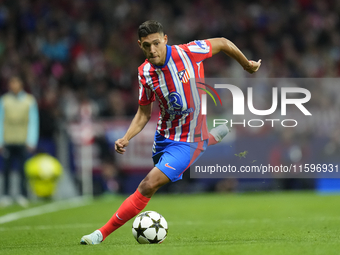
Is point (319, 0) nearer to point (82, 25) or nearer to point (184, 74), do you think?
point (82, 25)

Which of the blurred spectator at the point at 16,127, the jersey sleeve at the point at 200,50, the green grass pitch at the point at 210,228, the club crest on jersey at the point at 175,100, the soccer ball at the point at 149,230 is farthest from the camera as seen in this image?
the blurred spectator at the point at 16,127

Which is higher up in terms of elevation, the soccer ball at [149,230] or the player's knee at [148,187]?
the player's knee at [148,187]

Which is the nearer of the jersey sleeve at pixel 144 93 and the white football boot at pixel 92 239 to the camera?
the white football boot at pixel 92 239

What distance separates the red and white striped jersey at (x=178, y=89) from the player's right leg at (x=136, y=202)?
45 cm

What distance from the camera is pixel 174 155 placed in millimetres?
5285

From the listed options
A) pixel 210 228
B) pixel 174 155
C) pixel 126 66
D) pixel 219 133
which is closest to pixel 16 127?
pixel 126 66

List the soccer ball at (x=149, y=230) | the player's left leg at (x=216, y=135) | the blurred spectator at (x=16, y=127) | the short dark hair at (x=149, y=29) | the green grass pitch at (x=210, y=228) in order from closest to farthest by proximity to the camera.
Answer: the green grass pitch at (x=210, y=228), the short dark hair at (x=149, y=29), the soccer ball at (x=149, y=230), the player's left leg at (x=216, y=135), the blurred spectator at (x=16, y=127)

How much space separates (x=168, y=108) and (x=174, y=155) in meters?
0.44

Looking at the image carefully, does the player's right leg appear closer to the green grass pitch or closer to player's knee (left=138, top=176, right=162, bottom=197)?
player's knee (left=138, top=176, right=162, bottom=197)

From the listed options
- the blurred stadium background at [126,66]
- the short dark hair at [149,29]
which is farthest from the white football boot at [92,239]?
the blurred stadium background at [126,66]

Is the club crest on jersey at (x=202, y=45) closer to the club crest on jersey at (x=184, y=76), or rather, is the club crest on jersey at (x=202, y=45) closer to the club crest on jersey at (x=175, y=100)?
the club crest on jersey at (x=184, y=76)

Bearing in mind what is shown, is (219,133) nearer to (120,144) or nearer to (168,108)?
(168,108)

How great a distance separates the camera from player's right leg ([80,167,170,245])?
5.17m

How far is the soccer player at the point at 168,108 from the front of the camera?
5172 mm
